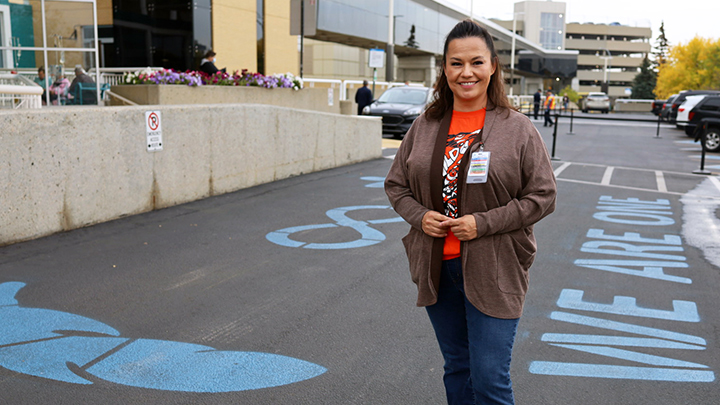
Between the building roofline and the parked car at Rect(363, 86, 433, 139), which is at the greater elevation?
the building roofline

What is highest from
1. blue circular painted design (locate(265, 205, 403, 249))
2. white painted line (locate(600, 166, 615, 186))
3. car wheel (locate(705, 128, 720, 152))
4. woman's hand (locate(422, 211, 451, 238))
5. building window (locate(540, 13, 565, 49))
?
building window (locate(540, 13, 565, 49))

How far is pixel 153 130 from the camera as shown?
8.71 meters

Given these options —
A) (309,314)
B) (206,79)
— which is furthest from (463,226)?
(206,79)

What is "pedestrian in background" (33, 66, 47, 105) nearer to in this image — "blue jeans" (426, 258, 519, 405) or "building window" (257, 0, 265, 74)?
"blue jeans" (426, 258, 519, 405)

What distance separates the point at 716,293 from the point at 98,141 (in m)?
6.85

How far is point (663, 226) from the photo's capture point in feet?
29.3

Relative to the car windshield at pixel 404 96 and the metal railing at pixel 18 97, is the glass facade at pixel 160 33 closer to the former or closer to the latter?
the car windshield at pixel 404 96

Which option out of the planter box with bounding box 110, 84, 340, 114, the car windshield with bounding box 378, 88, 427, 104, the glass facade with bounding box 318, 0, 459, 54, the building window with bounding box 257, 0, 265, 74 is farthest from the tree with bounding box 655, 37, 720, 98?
the planter box with bounding box 110, 84, 340, 114

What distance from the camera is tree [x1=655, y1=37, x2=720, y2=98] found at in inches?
2540

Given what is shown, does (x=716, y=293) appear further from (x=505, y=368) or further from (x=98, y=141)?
(x=98, y=141)

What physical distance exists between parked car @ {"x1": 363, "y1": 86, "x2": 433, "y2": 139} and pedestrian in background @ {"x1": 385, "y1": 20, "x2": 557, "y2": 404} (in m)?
17.7

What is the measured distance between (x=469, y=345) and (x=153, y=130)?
23.0ft

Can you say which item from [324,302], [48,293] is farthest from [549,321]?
[48,293]

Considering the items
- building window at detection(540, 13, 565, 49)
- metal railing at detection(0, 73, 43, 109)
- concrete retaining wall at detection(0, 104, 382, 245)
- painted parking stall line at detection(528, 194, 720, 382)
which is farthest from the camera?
building window at detection(540, 13, 565, 49)
